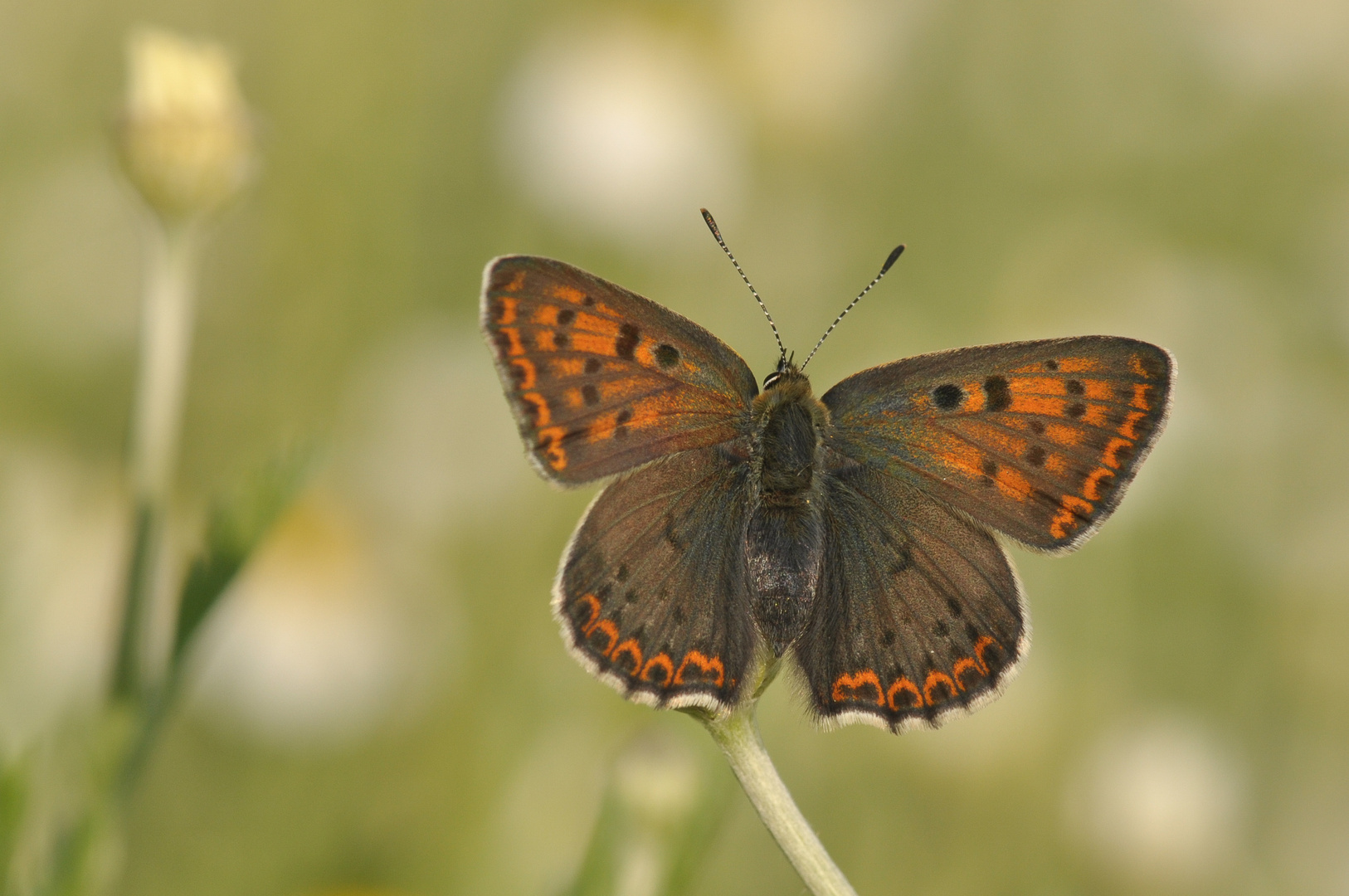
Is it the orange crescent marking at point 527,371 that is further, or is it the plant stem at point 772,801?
the orange crescent marking at point 527,371

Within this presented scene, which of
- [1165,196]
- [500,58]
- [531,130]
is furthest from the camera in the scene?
[1165,196]

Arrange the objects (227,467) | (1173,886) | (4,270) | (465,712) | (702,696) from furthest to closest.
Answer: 1. (4,270)
2. (227,467)
3. (465,712)
4. (1173,886)
5. (702,696)

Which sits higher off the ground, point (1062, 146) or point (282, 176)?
point (1062, 146)

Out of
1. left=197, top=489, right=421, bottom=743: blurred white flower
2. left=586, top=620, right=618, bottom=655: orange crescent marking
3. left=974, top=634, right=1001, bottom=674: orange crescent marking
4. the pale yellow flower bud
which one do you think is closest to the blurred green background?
left=197, top=489, right=421, bottom=743: blurred white flower

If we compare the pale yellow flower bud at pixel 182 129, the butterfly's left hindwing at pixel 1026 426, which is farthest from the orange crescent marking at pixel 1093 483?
the pale yellow flower bud at pixel 182 129

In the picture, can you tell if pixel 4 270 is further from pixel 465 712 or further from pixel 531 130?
pixel 465 712

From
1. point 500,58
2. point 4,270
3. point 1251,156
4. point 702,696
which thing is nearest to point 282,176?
point 4,270

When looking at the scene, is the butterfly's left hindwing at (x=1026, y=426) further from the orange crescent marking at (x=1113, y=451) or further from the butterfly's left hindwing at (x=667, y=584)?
the butterfly's left hindwing at (x=667, y=584)

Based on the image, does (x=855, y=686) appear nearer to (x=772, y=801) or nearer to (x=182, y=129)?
(x=772, y=801)
